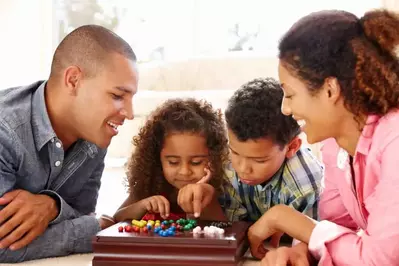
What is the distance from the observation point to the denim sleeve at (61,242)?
1.37m

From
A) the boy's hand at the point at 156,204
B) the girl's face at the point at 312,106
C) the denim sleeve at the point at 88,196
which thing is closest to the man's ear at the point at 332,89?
the girl's face at the point at 312,106

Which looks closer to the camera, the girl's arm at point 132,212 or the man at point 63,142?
the man at point 63,142

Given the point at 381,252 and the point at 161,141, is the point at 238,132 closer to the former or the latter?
the point at 161,141

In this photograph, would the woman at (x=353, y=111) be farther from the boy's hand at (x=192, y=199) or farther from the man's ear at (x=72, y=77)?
the man's ear at (x=72, y=77)

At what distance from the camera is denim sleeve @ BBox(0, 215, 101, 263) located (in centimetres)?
137

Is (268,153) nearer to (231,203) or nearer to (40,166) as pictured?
(231,203)

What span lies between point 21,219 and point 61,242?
0.11 meters

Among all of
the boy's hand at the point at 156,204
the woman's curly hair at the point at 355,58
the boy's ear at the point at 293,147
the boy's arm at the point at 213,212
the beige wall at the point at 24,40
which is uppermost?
the woman's curly hair at the point at 355,58

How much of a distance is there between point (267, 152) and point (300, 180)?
0.13m

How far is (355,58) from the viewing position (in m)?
1.13

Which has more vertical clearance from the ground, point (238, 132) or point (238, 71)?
point (238, 132)

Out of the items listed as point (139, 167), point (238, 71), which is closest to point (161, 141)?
point (139, 167)

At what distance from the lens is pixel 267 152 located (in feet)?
4.91

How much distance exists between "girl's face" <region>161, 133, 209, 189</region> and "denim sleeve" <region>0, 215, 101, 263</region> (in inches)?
12.5
